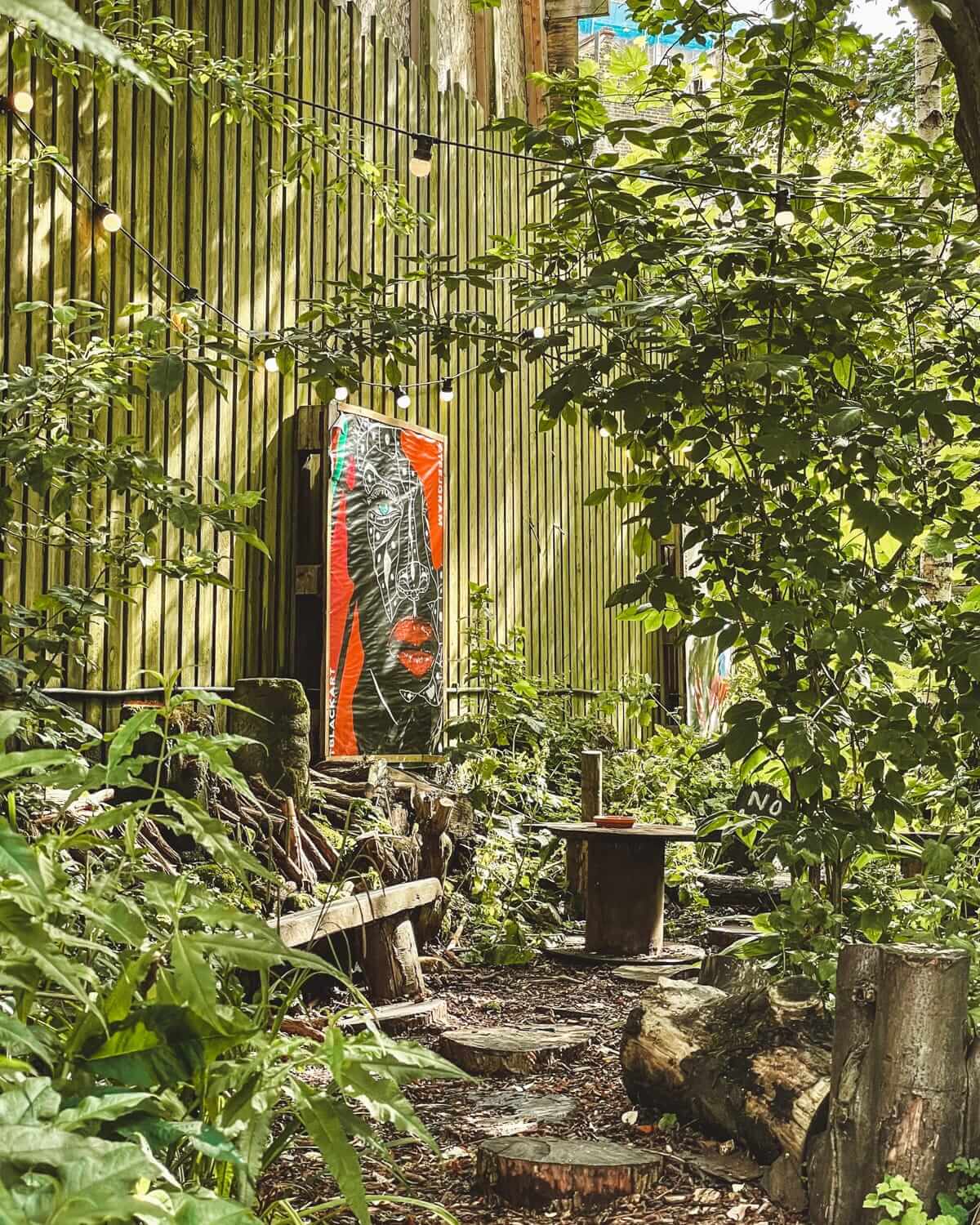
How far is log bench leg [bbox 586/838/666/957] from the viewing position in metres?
6.96

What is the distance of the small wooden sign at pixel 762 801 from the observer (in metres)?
3.65

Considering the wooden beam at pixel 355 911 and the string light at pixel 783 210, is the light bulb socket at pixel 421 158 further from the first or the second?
the wooden beam at pixel 355 911

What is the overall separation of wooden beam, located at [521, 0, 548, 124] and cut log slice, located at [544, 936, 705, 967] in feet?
23.7

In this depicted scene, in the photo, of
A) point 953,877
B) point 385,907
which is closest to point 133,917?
point 953,877

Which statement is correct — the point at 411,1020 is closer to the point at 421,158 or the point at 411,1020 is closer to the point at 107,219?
the point at 107,219

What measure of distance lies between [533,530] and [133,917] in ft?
28.0

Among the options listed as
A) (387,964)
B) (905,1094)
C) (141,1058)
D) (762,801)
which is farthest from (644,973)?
(141,1058)

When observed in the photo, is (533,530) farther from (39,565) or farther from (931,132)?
(39,565)

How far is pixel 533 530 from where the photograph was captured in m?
10.1

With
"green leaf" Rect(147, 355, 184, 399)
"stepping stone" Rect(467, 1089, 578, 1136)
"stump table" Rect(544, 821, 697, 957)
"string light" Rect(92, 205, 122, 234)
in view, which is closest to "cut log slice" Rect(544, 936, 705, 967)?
"stump table" Rect(544, 821, 697, 957)

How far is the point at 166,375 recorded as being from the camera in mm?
3076

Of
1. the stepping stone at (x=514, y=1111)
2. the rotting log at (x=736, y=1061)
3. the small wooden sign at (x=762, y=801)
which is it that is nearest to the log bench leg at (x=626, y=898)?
the stepping stone at (x=514, y=1111)

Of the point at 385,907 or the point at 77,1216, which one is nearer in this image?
the point at 77,1216

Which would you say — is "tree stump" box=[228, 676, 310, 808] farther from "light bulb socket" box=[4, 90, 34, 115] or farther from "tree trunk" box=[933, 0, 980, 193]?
"tree trunk" box=[933, 0, 980, 193]
